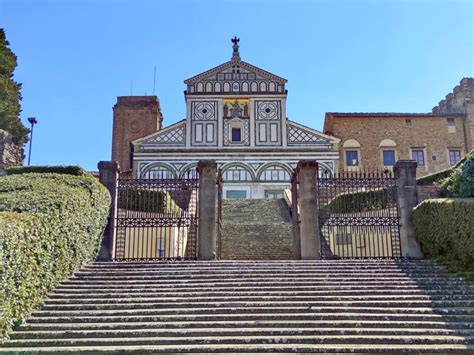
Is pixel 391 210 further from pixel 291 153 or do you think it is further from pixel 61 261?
pixel 291 153

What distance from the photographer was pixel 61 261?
30.8 ft

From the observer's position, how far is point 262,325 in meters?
7.59

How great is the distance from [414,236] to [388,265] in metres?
2.06

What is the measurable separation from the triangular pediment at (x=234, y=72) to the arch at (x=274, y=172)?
6433 millimetres

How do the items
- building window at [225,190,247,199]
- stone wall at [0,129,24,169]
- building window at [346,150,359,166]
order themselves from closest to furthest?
stone wall at [0,129,24,169]
building window at [225,190,247,199]
building window at [346,150,359,166]

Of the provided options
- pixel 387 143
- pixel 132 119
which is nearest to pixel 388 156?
pixel 387 143

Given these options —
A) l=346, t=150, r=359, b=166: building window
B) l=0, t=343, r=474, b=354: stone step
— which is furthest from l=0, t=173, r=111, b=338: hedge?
l=346, t=150, r=359, b=166: building window

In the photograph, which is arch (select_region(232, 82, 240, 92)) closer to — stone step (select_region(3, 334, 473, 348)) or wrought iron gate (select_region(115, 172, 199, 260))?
wrought iron gate (select_region(115, 172, 199, 260))

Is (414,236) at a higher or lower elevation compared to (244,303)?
higher

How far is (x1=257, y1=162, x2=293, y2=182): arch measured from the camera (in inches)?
1334

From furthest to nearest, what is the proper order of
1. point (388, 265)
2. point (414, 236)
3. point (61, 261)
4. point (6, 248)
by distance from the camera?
point (414, 236), point (388, 265), point (61, 261), point (6, 248)

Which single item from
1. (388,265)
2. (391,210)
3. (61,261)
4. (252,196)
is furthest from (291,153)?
(61,261)

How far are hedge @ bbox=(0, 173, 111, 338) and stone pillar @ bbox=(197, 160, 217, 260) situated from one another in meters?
2.28

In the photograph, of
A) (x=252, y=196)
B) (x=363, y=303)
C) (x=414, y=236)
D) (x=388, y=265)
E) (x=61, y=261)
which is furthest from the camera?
(x=252, y=196)
